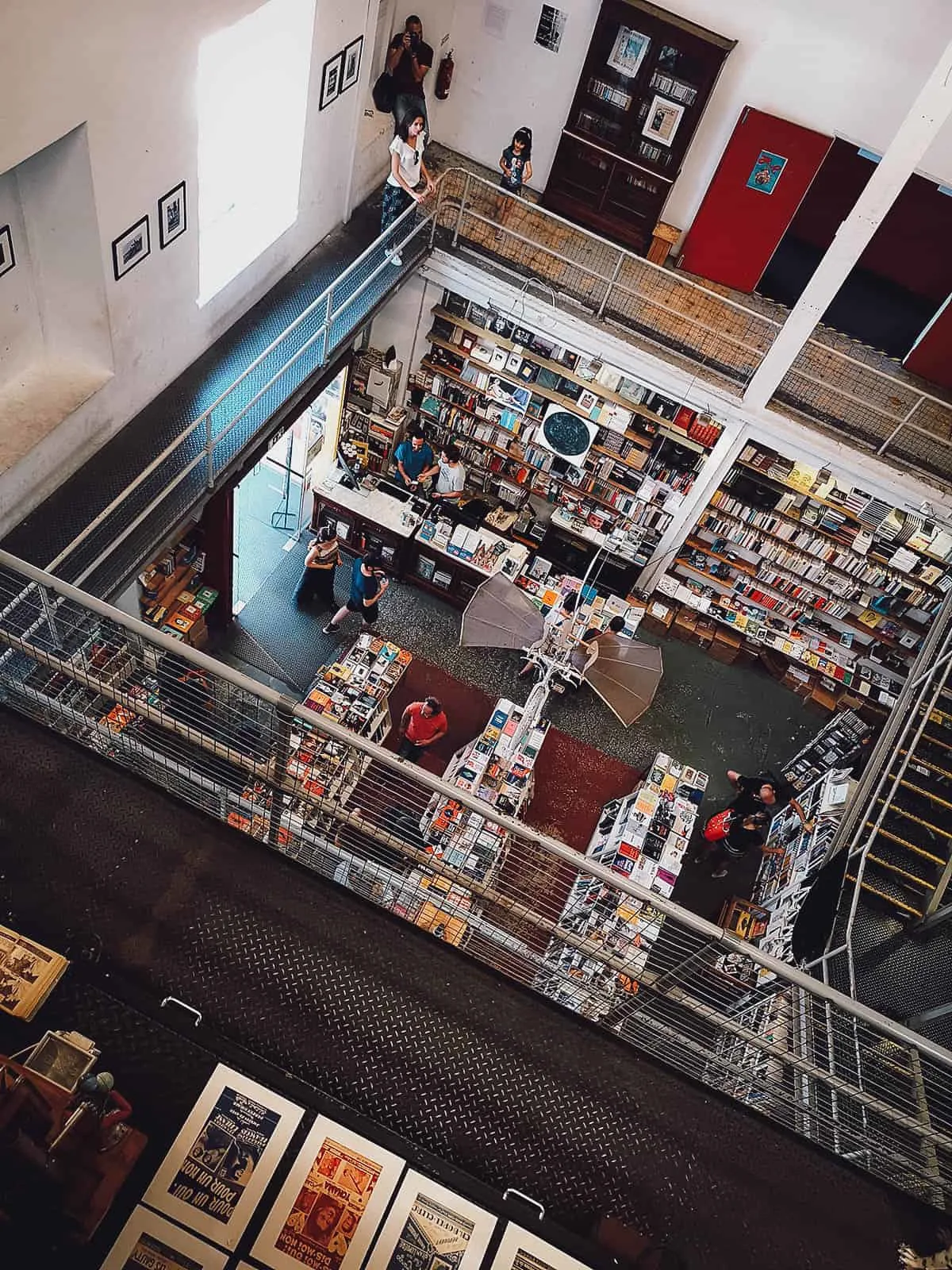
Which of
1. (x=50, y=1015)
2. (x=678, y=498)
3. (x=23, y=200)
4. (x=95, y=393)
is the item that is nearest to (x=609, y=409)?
(x=678, y=498)

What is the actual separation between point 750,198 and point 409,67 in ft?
10.8

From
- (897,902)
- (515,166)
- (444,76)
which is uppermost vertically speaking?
(444,76)

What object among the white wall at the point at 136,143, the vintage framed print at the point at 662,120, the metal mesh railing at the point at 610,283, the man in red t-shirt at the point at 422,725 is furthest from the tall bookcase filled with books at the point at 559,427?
the man in red t-shirt at the point at 422,725

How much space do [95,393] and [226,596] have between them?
2.87 metres

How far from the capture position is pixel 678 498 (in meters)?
9.90

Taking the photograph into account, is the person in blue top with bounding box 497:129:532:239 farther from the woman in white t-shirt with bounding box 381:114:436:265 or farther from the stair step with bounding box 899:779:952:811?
the stair step with bounding box 899:779:952:811

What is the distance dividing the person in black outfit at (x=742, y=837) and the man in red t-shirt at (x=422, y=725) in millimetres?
2775

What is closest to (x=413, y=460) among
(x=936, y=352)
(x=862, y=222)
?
(x=862, y=222)

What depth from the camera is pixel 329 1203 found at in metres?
3.03

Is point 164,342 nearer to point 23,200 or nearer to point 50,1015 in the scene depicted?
point 23,200

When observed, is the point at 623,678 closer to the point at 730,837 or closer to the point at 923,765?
the point at 730,837

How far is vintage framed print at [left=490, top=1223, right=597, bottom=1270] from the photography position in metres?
3.08

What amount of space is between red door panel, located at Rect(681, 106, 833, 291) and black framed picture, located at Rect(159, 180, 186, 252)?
4.99 meters

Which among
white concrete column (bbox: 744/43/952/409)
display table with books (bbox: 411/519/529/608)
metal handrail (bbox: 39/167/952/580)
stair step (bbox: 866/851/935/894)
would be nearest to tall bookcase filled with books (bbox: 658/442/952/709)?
metal handrail (bbox: 39/167/952/580)
